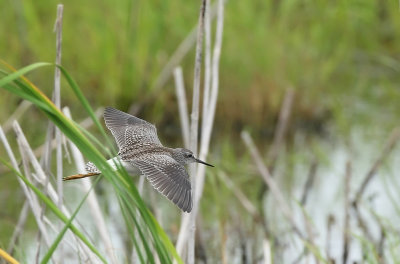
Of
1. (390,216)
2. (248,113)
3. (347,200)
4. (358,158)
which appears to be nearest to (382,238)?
(347,200)

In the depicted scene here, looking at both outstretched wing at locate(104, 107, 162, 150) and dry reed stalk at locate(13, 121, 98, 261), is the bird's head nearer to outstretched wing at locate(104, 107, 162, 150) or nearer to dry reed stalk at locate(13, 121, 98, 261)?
outstretched wing at locate(104, 107, 162, 150)

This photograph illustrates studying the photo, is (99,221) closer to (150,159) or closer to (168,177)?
(150,159)

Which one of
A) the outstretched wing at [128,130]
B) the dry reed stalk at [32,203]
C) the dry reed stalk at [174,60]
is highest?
the dry reed stalk at [174,60]

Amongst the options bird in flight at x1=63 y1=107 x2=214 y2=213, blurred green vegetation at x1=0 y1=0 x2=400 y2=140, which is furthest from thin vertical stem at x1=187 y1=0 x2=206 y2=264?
blurred green vegetation at x1=0 y1=0 x2=400 y2=140

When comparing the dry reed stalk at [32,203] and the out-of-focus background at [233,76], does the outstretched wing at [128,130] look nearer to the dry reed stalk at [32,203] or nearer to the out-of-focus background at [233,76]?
the dry reed stalk at [32,203]

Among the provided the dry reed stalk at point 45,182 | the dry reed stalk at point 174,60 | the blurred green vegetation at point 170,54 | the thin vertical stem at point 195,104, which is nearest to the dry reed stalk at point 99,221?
the dry reed stalk at point 45,182

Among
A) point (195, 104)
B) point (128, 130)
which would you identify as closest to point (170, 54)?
point (128, 130)
